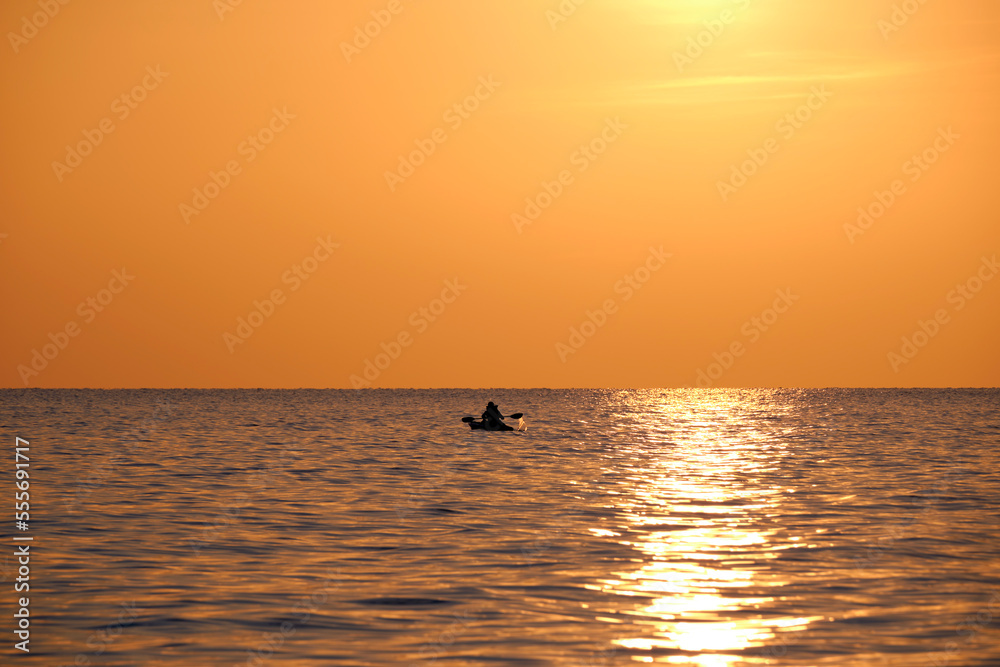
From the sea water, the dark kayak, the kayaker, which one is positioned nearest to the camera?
the sea water

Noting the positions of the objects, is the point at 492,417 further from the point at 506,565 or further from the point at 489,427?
the point at 506,565

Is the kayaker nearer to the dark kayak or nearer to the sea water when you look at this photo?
the dark kayak

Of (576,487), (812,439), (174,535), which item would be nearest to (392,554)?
(174,535)

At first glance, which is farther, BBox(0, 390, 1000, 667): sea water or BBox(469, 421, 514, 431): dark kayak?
BBox(469, 421, 514, 431): dark kayak

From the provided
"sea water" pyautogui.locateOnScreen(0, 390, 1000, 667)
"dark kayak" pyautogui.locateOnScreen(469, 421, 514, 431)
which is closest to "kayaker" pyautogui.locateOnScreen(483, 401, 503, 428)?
"dark kayak" pyautogui.locateOnScreen(469, 421, 514, 431)

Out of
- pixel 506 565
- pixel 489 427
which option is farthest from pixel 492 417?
pixel 506 565

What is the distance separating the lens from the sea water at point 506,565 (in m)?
13.8

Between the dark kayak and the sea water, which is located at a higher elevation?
the dark kayak

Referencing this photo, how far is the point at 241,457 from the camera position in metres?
46.0

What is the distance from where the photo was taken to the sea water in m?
13.8

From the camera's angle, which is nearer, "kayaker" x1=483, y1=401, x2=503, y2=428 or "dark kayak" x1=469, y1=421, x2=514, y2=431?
"dark kayak" x1=469, y1=421, x2=514, y2=431

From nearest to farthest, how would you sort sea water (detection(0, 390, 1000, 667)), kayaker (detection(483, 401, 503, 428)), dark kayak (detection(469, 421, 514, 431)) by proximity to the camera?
sea water (detection(0, 390, 1000, 667)), dark kayak (detection(469, 421, 514, 431)), kayaker (detection(483, 401, 503, 428))

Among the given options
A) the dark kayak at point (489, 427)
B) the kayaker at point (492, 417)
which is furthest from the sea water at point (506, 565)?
the kayaker at point (492, 417)

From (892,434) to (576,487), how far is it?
41723 mm
